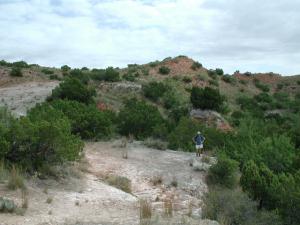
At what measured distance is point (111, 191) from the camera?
16297 millimetres

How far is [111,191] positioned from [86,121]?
941cm

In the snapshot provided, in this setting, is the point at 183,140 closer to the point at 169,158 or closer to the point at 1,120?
the point at 169,158

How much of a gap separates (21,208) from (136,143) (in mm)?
13399

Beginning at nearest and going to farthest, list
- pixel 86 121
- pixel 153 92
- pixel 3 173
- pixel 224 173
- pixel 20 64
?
pixel 3 173 → pixel 224 173 → pixel 86 121 → pixel 153 92 → pixel 20 64

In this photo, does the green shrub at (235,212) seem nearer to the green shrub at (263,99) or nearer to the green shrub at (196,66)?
the green shrub at (263,99)

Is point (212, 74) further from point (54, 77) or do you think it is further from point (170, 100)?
point (54, 77)

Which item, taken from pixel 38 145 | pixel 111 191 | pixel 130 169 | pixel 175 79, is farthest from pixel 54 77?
pixel 111 191

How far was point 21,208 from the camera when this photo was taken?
12.7 metres

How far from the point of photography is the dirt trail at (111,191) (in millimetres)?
12859

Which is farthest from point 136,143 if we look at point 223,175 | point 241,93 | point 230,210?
point 241,93

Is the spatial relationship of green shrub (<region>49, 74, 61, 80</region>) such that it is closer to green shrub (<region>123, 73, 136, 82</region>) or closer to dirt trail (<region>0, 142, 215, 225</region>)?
green shrub (<region>123, 73, 136, 82</region>)

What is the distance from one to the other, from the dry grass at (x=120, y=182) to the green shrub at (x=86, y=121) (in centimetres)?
712

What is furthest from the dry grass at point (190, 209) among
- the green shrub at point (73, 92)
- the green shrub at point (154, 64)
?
the green shrub at point (154, 64)

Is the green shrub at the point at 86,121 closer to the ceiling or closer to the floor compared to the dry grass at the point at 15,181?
closer to the ceiling
